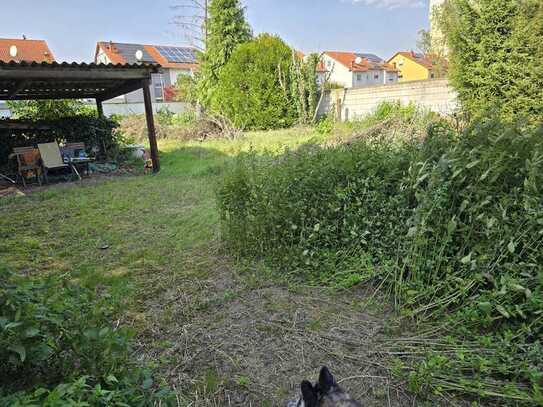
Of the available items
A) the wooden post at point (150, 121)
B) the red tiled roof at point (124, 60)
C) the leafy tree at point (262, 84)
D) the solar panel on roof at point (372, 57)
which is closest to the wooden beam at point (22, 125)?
the wooden post at point (150, 121)

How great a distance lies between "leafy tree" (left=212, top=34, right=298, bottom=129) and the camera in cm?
1120

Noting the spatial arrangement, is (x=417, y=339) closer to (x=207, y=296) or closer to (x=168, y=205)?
(x=207, y=296)

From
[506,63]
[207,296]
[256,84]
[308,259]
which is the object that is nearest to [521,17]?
[506,63]

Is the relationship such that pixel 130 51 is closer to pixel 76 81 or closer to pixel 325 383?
pixel 76 81

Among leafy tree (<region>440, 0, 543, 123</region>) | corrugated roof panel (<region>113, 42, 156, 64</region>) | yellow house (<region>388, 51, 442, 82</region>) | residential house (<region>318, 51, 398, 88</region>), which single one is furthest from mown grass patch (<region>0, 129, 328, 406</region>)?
yellow house (<region>388, 51, 442, 82</region>)

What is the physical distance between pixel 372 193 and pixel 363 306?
0.83 meters

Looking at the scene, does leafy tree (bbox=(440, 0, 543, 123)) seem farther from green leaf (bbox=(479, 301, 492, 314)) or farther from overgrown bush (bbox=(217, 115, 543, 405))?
green leaf (bbox=(479, 301, 492, 314))

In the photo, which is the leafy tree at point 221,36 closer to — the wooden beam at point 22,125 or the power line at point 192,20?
the power line at point 192,20

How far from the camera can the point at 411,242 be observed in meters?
2.29

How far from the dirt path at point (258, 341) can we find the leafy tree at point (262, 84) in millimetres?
9268

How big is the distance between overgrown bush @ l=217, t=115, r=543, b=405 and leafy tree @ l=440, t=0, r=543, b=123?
574 cm

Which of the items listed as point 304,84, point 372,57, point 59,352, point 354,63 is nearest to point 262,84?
point 304,84

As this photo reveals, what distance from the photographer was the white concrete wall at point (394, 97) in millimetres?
9023

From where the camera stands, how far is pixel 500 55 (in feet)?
23.8
